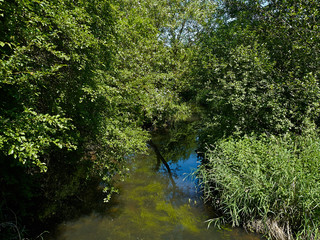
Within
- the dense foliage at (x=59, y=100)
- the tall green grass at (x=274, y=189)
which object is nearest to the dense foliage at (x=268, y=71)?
the tall green grass at (x=274, y=189)

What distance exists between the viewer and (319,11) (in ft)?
29.8

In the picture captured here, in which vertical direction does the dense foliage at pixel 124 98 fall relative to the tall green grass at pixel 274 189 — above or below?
above

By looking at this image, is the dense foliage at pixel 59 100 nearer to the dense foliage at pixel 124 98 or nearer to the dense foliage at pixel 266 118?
the dense foliage at pixel 124 98

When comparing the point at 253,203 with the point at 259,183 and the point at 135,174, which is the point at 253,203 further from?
the point at 135,174

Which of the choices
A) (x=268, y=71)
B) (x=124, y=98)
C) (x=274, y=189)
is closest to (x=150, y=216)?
(x=274, y=189)

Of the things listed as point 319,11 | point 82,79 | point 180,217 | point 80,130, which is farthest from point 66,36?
point 319,11

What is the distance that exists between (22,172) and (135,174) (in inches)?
255

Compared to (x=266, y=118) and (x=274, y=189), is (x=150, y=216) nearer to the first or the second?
(x=274, y=189)

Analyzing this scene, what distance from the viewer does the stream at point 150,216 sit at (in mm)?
7336

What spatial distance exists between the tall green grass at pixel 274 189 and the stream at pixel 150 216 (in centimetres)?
67

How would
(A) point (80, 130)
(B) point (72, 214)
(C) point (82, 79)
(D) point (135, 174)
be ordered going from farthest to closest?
(D) point (135, 174)
(B) point (72, 214)
(A) point (80, 130)
(C) point (82, 79)

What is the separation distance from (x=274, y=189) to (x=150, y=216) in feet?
15.3

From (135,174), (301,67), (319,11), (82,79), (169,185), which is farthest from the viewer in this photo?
(135,174)

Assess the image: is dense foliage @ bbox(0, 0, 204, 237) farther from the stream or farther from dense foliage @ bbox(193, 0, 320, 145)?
dense foliage @ bbox(193, 0, 320, 145)
